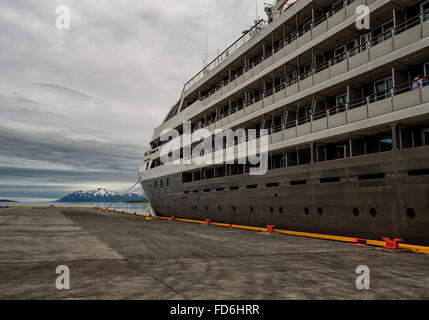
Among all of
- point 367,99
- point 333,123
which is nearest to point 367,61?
point 367,99

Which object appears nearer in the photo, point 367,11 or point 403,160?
point 403,160

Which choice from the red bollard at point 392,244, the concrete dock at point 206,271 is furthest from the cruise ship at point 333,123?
the concrete dock at point 206,271

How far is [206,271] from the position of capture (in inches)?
308

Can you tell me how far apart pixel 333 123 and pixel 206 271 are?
1118 cm

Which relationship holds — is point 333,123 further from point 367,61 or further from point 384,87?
point 367,61

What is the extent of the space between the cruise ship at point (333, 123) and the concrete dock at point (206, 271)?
7.73ft

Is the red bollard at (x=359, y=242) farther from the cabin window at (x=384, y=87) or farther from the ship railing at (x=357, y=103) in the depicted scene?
the cabin window at (x=384, y=87)

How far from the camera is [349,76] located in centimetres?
1553

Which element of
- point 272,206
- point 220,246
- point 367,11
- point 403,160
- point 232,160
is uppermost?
point 367,11

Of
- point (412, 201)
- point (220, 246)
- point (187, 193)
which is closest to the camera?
point (412, 201)

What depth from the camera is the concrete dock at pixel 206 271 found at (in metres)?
5.93
